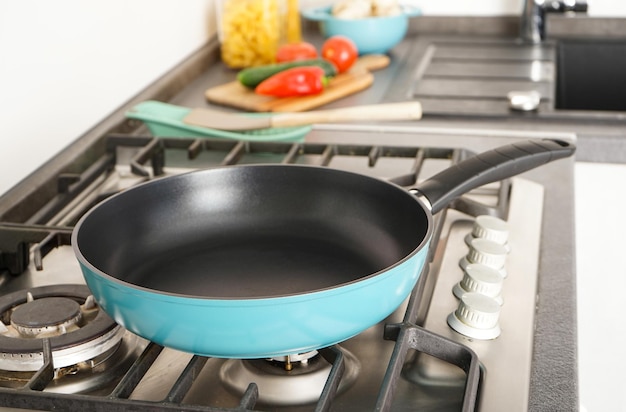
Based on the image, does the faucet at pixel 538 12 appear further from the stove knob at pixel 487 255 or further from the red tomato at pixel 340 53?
the stove knob at pixel 487 255

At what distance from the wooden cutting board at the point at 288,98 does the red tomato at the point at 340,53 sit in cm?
2

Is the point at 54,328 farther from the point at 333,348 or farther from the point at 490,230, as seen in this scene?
the point at 490,230

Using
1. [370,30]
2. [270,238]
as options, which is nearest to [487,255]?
[270,238]

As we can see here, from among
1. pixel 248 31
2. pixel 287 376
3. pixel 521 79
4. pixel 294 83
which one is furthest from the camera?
pixel 248 31

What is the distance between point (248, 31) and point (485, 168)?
942mm

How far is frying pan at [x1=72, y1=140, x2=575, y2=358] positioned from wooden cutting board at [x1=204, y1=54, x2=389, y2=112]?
550 mm

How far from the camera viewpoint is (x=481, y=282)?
0.78 metres

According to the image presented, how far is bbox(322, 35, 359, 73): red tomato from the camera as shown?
1.57 meters

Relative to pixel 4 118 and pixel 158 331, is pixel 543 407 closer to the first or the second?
pixel 158 331

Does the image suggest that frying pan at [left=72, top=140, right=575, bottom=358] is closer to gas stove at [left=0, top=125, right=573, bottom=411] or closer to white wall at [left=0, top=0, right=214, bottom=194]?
gas stove at [left=0, top=125, right=573, bottom=411]

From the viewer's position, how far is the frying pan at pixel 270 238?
60 cm

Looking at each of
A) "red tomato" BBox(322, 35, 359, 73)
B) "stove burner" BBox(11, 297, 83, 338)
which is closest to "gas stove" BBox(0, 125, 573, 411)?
"stove burner" BBox(11, 297, 83, 338)

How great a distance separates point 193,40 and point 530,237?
101 centimetres

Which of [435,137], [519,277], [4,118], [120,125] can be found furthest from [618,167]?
[4,118]
